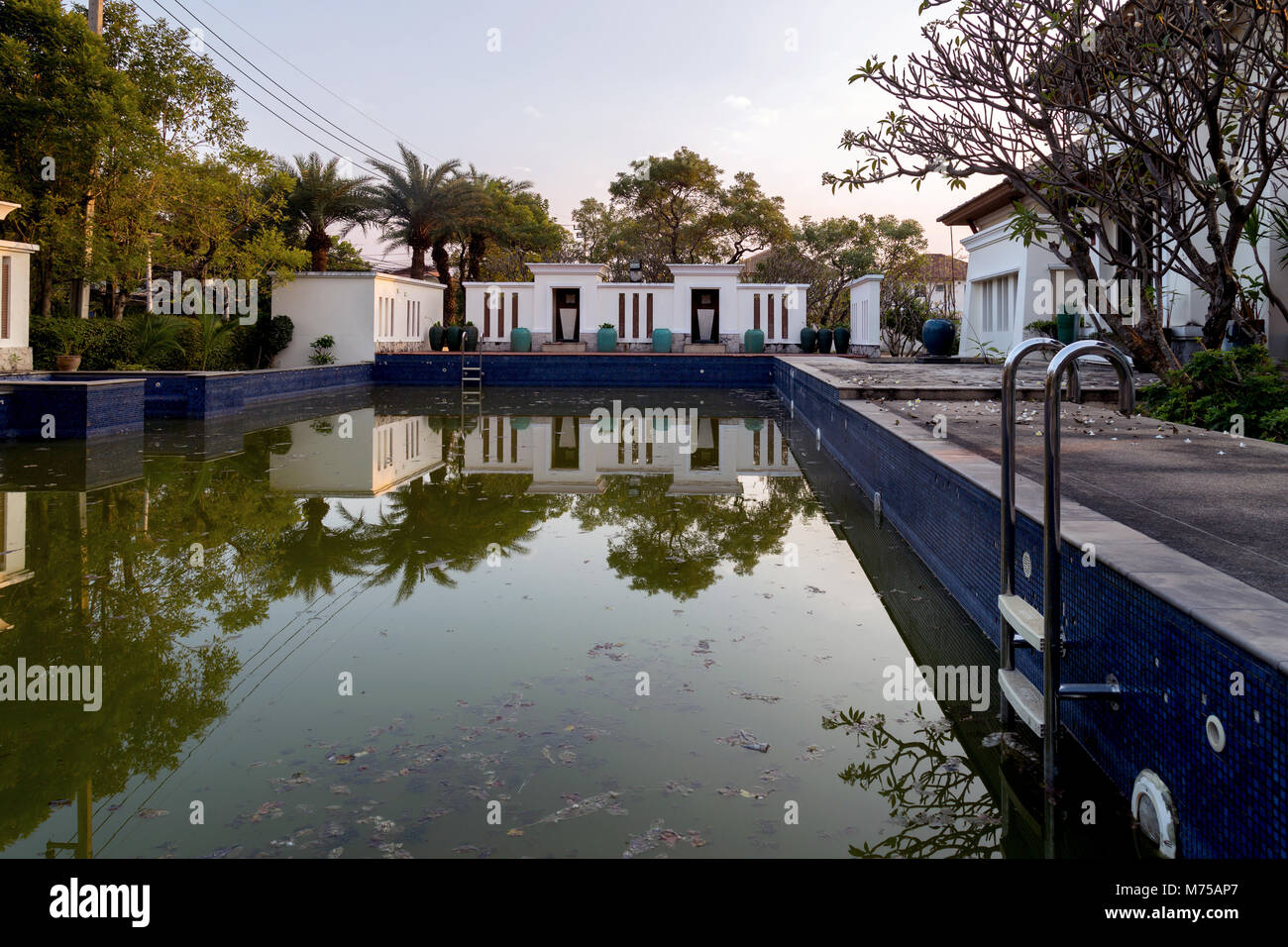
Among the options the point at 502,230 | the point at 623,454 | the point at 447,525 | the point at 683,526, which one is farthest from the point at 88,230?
the point at 502,230

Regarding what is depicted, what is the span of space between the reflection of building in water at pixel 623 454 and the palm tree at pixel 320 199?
14.8 m

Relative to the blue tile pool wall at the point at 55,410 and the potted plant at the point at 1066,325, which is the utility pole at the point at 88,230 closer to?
the blue tile pool wall at the point at 55,410

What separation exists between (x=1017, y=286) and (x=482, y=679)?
52.0 feet

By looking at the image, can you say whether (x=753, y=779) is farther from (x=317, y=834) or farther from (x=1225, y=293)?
(x=1225, y=293)

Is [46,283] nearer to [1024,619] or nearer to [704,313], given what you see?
[704,313]

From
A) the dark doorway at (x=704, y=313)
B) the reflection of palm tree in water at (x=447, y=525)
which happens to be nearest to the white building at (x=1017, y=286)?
the dark doorway at (x=704, y=313)

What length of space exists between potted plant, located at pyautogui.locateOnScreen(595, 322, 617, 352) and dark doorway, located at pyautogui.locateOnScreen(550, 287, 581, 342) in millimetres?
1269

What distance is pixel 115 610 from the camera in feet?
15.0

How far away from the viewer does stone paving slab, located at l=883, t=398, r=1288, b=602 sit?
338 centimetres

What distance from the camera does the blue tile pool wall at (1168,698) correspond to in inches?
81.3

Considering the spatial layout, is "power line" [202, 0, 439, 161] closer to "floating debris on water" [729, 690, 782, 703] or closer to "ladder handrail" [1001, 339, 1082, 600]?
"floating debris on water" [729, 690, 782, 703]

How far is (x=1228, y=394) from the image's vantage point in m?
7.28

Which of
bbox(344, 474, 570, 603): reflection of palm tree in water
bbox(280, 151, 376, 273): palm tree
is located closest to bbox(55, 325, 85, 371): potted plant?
bbox(344, 474, 570, 603): reflection of palm tree in water
